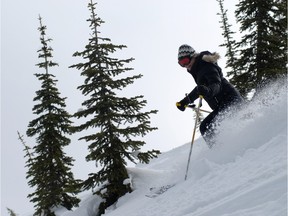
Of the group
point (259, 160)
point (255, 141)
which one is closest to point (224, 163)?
point (255, 141)

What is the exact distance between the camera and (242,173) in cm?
472

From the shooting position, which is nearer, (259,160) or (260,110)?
(259,160)

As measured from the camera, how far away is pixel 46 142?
19.3 metres

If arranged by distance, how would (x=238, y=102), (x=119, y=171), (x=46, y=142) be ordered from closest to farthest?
(x=238, y=102) → (x=119, y=171) → (x=46, y=142)

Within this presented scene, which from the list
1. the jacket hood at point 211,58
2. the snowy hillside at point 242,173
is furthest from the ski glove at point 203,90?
the snowy hillside at point 242,173

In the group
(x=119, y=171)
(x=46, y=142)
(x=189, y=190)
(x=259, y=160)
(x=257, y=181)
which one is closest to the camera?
(x=257, y=181)

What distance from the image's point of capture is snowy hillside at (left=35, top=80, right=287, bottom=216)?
12.0 ft

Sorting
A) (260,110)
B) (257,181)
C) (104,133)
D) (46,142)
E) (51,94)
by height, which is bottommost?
(257,181)

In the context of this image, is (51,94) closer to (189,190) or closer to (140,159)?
(140,159)

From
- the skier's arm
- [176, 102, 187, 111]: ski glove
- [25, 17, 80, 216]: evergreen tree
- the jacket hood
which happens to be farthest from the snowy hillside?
[25, 17, 80, 216]: evergreen tree

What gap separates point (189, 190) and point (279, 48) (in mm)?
16690

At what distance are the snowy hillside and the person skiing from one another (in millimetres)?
346

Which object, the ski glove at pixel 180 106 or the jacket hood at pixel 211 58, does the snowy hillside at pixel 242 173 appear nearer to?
the ski glove at pixel 180 106

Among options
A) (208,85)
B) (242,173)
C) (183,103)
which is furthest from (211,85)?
(242,173)
